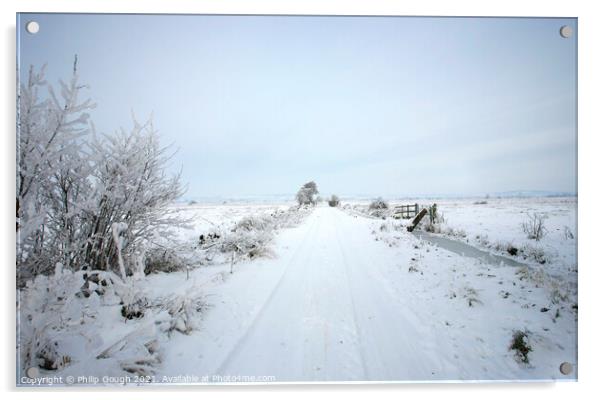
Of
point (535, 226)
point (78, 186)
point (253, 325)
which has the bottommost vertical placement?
point (253, 325)

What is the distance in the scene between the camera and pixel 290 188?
3.30 meters

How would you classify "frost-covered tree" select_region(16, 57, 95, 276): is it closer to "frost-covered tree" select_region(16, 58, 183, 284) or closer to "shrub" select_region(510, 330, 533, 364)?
"frost-covered tree" select_region(16, 58, 183, 284)

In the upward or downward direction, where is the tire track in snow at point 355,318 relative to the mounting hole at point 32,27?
downward

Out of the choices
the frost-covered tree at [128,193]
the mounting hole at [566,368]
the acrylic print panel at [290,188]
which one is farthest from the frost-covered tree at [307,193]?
the mounting hole at [566,368]

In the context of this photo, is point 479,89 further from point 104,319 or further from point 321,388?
point 104,319

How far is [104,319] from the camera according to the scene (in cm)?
246

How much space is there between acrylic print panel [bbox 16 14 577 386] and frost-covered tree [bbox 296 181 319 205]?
0.02 metres

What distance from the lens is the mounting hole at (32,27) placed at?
2809 millimetres

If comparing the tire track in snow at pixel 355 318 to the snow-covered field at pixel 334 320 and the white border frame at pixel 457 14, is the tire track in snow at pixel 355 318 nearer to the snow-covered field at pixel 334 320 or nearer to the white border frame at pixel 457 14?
the snow-covered field at pixel 334 320

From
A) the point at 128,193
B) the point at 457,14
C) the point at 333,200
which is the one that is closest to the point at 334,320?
the point at 333,200

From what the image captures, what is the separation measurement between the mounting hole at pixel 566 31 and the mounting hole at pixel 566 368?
11.3 ft

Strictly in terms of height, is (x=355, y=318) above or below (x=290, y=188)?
below

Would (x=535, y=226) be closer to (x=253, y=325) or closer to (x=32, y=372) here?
(x=253, y=325)

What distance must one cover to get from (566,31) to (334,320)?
3993 mm
